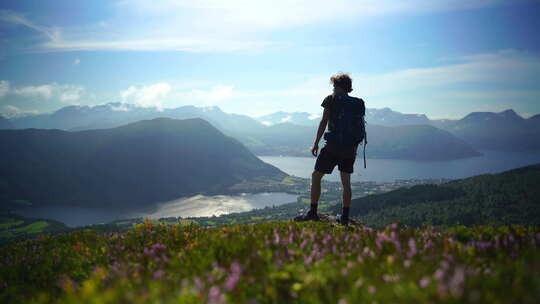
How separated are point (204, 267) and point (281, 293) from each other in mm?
1294

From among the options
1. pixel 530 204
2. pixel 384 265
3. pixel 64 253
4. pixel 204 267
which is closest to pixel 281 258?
pixel 204 267

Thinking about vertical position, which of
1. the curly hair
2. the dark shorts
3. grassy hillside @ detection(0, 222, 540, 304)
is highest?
the curly hair

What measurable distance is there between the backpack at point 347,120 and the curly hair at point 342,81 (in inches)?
11.7

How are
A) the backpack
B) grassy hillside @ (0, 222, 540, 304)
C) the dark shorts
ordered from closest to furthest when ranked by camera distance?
grassy hillside @ (0, 222, 540, 304), the backpack, the dark shorts

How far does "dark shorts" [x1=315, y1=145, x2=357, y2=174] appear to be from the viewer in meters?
9.18

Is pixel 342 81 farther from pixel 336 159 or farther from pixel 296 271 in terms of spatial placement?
pixel 296 271

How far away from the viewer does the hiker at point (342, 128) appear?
902cm

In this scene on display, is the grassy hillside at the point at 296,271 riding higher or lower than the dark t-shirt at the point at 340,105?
lower

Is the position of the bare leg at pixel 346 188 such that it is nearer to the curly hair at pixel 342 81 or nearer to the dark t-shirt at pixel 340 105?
the dark t-shirt at pixel 340 105

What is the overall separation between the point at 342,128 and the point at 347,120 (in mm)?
247

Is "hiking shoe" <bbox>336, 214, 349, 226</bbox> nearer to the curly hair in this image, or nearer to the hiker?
the hiker

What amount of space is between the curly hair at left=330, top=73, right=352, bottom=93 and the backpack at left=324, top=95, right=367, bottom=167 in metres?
0.30

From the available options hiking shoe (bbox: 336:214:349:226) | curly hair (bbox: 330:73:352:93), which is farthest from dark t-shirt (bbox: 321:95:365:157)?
hiking shoe (bbox: 336:214:349:226)

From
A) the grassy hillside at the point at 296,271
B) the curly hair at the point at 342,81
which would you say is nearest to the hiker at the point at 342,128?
the curly hair at the point at 342,81
